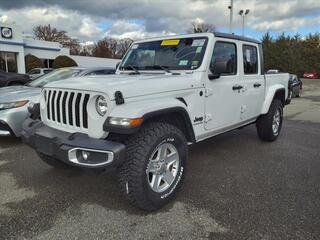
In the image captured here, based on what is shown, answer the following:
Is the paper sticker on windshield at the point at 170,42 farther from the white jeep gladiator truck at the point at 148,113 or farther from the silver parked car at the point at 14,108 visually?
the silver parked car at the point at 14,108

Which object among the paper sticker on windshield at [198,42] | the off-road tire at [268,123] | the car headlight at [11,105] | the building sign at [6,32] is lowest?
the off-road tire at [268,123]

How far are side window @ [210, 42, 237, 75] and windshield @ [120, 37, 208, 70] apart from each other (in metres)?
0.20

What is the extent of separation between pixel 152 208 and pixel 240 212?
93cm

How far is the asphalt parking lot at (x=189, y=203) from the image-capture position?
2.87 metres

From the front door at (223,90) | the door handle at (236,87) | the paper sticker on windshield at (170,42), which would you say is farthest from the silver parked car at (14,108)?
the door handle at (236,87)

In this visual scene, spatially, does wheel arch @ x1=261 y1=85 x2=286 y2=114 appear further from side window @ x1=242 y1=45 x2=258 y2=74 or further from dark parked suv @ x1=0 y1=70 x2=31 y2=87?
dark parked suv @ x1=0 y1=70 x2=31 y2=87

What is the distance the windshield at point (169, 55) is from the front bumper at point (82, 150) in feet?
5.49

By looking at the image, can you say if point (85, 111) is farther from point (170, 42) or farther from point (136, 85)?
point (170, 42)

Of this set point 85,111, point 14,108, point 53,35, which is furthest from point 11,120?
point 53,35

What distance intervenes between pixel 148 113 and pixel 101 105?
1.54 feet

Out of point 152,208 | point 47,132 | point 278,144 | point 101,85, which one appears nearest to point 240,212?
point 152,208

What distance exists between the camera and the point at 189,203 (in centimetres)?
343

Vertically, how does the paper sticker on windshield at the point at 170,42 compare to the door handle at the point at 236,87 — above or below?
above

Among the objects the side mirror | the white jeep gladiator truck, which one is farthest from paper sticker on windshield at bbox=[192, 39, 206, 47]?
the side mirror
